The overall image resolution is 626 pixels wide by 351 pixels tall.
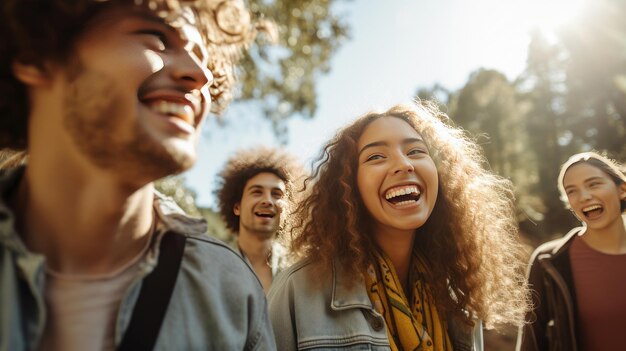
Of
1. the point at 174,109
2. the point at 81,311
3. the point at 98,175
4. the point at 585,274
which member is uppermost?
the point at 174,109

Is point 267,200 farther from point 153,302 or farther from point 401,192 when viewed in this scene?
point 153,302

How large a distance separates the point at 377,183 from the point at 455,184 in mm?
757

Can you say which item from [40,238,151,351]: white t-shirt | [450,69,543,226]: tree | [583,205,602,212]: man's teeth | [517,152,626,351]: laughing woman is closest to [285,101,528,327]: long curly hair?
[517,152,626,351]: laughing woman

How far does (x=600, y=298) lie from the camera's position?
3590mm

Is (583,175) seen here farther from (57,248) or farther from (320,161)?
(57,248)

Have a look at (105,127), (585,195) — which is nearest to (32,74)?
(105,127)

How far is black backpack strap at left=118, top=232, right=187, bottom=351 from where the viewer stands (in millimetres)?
1438

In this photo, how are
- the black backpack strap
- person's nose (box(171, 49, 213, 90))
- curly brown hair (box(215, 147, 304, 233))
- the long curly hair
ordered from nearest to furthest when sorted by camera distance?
the black backpack strap, person's nose (box(171, 49, 213, 90)), the long curly hair, curly brown hair (box(215, 147, 304, 233))

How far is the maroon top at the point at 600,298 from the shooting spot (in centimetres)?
347

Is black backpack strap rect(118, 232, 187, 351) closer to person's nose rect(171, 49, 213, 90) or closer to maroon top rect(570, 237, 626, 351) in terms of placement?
person's nose rect(171, 49, 213, 90)

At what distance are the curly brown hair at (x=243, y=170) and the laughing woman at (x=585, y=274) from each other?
2614 millimetres

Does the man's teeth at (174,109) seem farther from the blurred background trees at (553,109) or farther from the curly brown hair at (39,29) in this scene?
the blurred background trees at (553,109)

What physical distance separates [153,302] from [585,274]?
3.70 metres

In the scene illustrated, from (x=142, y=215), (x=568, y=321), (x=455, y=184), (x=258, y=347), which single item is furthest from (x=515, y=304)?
(x=142, y=215)
